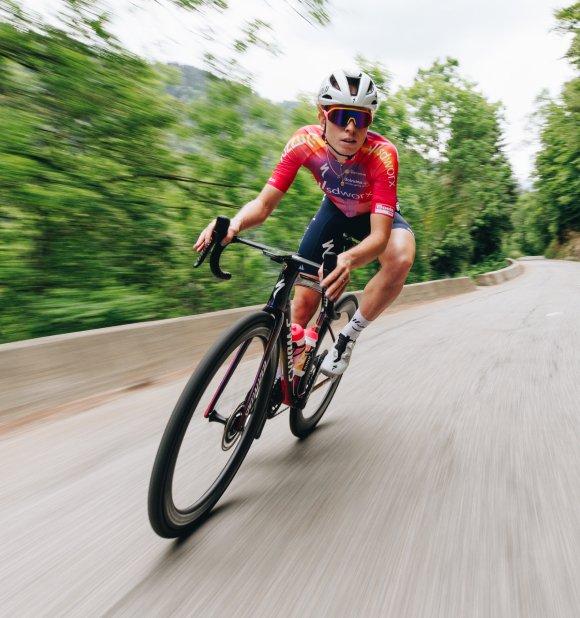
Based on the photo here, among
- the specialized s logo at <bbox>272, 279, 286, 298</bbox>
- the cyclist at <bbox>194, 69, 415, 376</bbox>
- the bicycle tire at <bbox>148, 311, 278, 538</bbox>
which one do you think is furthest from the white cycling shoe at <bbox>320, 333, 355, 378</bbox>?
the specialized s logo at <bbox>272, 279, 286, 298</bbox>

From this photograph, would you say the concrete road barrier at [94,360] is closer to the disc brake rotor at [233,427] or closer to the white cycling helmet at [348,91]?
the disc brake rotor at [233,427]

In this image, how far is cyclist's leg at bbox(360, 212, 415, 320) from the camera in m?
3.43

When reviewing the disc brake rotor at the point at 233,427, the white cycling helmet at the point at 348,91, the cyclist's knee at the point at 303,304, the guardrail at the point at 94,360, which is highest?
the white cycling helmet at the point at 348,91

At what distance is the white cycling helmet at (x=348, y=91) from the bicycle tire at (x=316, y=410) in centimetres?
134

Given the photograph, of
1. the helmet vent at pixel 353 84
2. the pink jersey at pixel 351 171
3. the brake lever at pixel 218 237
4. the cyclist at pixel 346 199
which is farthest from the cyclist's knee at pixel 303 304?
the helmet vent at pixel 353 84

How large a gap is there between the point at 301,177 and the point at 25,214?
4246 millimetres

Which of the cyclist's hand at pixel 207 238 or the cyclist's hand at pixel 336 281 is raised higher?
the cyclist's hand at pixel 207 238

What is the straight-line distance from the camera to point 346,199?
336cm

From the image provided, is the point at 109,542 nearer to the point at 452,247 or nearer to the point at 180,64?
the point at 180,64

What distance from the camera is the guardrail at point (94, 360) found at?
148 inches

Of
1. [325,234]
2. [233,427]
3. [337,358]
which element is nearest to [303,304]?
[337,358]

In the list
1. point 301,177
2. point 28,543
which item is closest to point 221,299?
point 301,177

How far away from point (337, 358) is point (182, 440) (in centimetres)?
156

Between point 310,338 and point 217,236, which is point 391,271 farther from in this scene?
point 217,236
